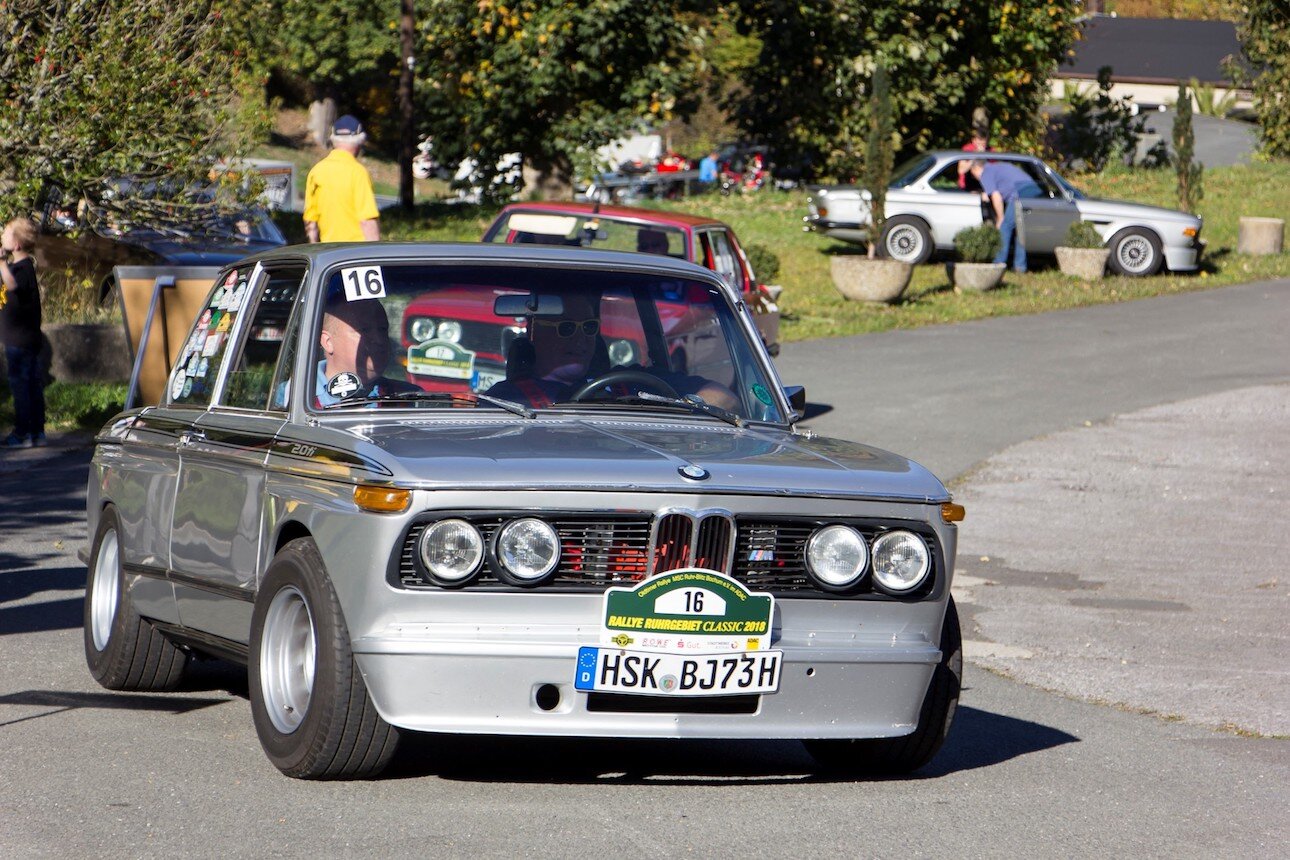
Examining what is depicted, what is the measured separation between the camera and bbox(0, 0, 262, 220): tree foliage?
15.5 metres

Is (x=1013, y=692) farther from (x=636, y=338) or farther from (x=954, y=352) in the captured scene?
(x=954, y=352)

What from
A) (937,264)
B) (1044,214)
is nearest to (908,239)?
(937,264)

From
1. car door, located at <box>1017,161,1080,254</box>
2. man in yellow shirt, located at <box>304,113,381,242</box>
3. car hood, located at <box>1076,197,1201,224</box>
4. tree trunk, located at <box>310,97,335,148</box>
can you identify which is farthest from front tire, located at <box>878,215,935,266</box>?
tree trunk, located at <box>310,97,335,148</box>

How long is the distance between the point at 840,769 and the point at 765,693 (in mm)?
935

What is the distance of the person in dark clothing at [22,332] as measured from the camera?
1409 centimetres

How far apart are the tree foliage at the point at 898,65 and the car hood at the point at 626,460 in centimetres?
3036

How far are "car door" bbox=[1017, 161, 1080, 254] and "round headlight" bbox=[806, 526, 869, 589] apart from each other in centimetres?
2274

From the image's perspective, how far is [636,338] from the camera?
21.1 feet

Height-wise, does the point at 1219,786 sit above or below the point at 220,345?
below

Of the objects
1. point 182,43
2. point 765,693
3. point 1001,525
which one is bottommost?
point 1001,525

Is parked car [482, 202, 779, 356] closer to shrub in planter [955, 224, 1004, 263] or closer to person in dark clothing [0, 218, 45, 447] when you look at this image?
person in dark clothing [0, 218, 45, 447]

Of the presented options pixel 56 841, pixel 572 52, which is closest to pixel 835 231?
pixel 572 52

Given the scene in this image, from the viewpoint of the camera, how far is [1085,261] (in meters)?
27.4

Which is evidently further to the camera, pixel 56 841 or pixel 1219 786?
pixel 1219 786
